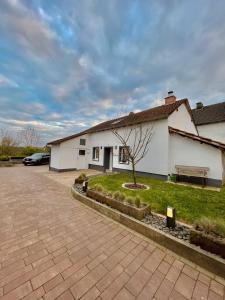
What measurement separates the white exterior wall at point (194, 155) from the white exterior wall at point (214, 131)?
30.7ft

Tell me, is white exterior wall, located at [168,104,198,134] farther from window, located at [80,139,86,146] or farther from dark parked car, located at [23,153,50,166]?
dark parked car, located at [23,153,50,166]

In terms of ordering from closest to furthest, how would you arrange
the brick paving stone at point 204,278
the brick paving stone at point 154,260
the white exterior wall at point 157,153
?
the brick paving stone at point 204,278 → the brick paving stone at point 154,260 → the white exterior wall at point 157,153

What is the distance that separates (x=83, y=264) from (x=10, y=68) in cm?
1185

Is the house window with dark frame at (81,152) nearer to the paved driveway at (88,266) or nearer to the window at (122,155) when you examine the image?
the window at (122,155)

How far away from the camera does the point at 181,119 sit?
11.2 meters

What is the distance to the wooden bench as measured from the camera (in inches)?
322

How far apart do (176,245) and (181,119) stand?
404 inches

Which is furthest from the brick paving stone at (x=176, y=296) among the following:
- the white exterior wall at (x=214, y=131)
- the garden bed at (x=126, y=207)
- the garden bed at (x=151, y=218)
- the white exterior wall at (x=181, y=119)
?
the white exterior wall at (x=214, y=131)

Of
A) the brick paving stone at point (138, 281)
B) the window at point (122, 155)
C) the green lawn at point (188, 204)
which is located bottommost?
the brick paving stone at point (138, 281)

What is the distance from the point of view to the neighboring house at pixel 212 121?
15.4m

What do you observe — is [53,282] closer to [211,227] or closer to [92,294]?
[92,294]

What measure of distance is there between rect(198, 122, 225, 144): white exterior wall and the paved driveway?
16706mm

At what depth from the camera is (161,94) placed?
14031 mm

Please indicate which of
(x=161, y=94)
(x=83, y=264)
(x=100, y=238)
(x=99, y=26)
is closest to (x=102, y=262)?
(x=83, y=264)
